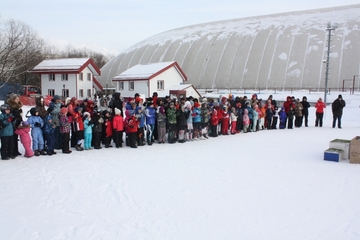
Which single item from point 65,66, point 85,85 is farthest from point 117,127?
point 65,66

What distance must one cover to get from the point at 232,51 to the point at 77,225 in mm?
32155

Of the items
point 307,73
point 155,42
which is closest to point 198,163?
point 307,73

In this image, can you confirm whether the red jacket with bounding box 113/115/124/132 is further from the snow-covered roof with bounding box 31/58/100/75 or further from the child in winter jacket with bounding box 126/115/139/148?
the snow-covered roof with bounding box 31/58/100/75

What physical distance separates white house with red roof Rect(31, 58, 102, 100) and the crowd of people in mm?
20525

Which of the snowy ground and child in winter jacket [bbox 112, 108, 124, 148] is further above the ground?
child in winter jacket [bbox 112, 108, 124, 148]

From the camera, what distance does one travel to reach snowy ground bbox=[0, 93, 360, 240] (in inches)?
164

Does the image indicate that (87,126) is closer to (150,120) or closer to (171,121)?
(150,120)

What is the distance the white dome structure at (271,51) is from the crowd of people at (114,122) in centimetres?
1555

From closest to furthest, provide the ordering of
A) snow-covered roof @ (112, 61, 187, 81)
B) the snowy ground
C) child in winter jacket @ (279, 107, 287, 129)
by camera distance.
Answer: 1. the snowy ground
2. child in winter jacket @ (279, 107, 287, 129)
3. snow-covered roof @ (112, 61, 187, 81)

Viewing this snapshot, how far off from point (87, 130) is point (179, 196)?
5125 mm

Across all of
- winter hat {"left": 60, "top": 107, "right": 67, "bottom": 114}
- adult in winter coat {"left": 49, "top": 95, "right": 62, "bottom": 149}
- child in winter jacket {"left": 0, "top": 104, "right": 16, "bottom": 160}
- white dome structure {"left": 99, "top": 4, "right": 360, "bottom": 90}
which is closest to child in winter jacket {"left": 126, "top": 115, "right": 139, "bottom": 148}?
winter hat {"left": 60, "top": 107, "right": 67, "bottom": 114}

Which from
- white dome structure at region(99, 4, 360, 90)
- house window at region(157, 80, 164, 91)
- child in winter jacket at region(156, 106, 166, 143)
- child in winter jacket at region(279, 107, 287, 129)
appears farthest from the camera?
house window at region(157, 80, 164, 91)

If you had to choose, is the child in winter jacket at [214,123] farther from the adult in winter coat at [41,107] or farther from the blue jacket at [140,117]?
the adult in winter coat at [41,107]

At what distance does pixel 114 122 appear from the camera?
985 centimetres
